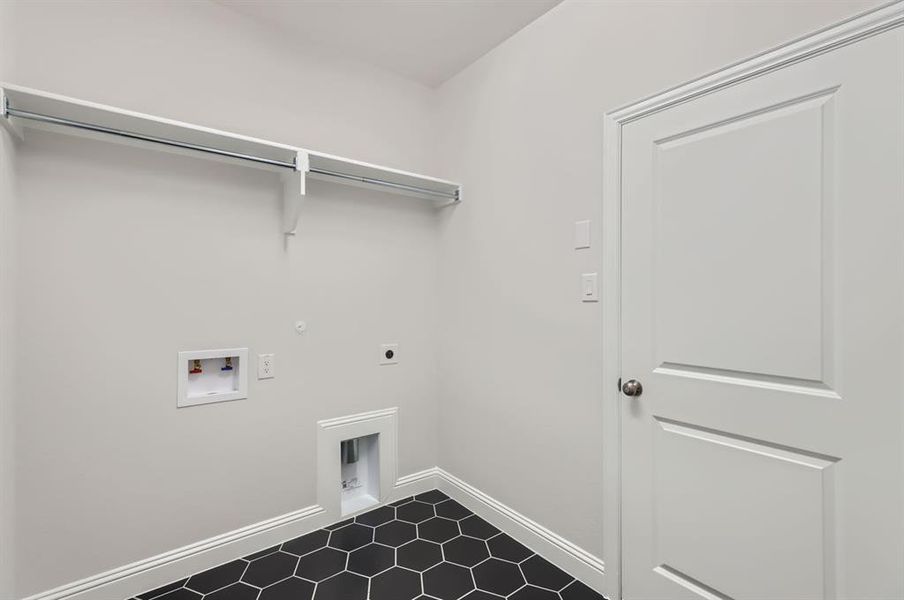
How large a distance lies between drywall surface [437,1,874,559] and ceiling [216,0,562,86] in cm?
10

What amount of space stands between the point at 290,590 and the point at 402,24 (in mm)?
2588

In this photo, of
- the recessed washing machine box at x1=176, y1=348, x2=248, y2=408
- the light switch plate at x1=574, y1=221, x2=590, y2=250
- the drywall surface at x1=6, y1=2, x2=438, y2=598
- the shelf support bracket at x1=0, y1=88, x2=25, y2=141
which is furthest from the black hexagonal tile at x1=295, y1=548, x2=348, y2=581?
the shelf support bracket at x1=0, y1=88, x2=25, y2=141

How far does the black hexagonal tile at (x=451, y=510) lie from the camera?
238cm

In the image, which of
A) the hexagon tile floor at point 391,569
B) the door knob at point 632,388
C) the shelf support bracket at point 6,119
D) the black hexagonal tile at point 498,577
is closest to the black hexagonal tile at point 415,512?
the hexagon tile floor at point 391,569

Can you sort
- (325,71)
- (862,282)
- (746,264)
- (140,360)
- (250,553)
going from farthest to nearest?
(325,71) → (250,553) → (140,360) → (746,264) → (862,282)

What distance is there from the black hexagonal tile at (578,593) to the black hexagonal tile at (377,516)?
38.5 inches

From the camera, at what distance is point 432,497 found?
2.58m

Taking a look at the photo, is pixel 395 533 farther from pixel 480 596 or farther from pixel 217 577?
pixel 217 577

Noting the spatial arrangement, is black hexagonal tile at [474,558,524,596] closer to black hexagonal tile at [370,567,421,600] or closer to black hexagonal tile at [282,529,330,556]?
black hexagonal tile at [370,567,421,600]

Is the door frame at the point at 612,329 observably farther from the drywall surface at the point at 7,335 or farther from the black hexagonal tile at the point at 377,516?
the drywall surface at the point at 7,335

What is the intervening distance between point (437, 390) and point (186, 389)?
1.37 m

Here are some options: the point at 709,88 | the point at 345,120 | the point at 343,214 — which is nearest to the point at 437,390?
the point at 343,214

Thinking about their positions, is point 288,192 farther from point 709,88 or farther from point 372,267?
point 709,88

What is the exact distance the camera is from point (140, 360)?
1.79 meters
